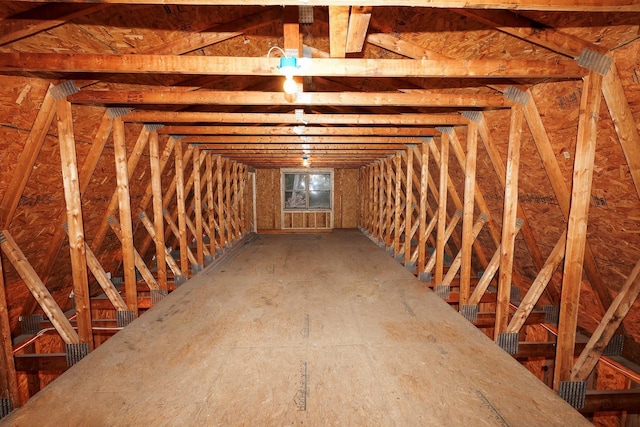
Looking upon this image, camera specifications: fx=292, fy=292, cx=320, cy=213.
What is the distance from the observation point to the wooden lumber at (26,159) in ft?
9.37

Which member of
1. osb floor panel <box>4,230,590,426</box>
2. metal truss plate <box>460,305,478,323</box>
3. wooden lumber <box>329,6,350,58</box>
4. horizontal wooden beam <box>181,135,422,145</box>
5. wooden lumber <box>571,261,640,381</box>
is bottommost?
metal truss plate <box>460,305,478,323</box>

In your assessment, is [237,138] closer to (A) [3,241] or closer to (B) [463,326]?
(A) [3,241]

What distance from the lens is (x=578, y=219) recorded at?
249 cm

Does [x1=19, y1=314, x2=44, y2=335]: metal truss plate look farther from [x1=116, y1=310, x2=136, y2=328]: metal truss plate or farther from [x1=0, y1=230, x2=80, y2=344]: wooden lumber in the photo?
[x1=0, y1=230, x2=80, y2=344]: wooden lumber

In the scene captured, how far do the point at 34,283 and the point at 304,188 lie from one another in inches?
392

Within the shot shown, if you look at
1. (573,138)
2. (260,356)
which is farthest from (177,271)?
(573,138)

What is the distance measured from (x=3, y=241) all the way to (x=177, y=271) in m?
2.40

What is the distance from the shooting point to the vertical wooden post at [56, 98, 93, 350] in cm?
298

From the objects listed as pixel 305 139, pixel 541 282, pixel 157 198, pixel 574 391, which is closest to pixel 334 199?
pixel 305 139

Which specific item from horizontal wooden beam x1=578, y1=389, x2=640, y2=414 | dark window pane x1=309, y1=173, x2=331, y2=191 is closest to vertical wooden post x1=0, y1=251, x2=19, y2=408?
horizontal wooden beam x1=578, y1=389, x2=640, y2=414

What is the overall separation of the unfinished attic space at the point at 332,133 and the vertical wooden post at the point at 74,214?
0.06 ft

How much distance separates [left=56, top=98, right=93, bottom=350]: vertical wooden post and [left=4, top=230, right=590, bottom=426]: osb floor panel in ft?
1.62

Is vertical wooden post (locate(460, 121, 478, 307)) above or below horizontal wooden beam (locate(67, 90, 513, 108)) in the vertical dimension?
below

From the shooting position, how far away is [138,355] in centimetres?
284
